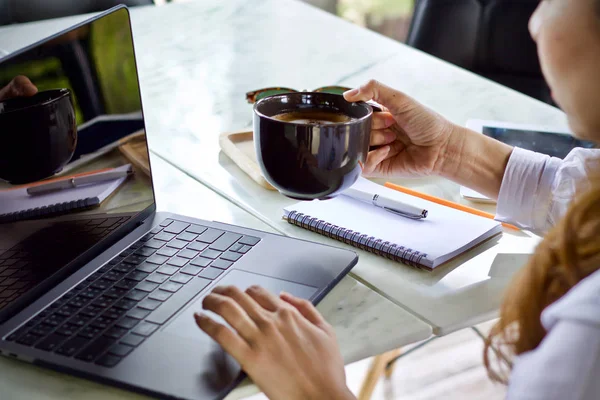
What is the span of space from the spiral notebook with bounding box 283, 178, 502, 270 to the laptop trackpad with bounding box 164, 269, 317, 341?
0.15 metres

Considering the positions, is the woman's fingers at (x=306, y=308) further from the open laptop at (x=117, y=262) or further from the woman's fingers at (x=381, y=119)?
the woman's fingers at (x=381, y=119)

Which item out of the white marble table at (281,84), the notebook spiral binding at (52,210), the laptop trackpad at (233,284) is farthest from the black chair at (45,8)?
the laptop trackpad at (233,284)

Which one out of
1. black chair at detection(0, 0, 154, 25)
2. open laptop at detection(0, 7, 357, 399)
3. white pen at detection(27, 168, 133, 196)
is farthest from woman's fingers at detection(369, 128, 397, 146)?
black chair at detection(0, 0, 154, 25)

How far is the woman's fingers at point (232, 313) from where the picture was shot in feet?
2.30

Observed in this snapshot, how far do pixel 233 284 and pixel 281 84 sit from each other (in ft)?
2.72

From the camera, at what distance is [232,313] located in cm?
71

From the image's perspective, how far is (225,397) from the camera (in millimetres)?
673

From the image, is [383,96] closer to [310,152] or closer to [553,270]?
[310,152]

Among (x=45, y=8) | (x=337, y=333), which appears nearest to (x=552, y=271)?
(x=337, y=333)

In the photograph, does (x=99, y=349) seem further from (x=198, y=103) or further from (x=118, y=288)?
(x=198, y=103)

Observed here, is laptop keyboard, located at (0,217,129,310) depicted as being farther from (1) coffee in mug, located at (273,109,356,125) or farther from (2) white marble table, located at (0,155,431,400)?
(1) coffee in mug, located at (273,109,356,125)

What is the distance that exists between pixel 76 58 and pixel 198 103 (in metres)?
0.65

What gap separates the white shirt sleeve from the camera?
1.02m

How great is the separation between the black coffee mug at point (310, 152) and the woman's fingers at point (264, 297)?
17 centimetres
